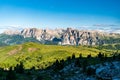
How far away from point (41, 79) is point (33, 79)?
5996mm

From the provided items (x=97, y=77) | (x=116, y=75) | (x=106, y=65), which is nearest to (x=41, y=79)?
(x=97, y=77)

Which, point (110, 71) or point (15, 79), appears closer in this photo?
point (15, 79)

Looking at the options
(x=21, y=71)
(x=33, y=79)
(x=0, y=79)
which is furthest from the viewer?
(x=21, y=71)

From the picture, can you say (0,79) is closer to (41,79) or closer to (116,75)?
(41,79)

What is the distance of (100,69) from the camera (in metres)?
178

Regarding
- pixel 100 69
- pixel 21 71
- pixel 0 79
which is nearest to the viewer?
pixel 0 79

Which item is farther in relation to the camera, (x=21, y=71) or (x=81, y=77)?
(x=21, y=71)

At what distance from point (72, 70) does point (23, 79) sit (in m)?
57.9

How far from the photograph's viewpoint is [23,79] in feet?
491

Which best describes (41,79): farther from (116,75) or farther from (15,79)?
(116,75)

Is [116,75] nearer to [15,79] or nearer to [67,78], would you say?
[67,78]

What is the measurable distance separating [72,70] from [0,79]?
71.0 meters

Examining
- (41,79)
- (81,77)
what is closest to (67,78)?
(81,77)

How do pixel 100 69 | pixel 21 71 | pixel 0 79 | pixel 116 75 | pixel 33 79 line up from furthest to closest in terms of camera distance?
pixel 21 71
pixel 100 69
pixel 116 75
pixel 33 79
pixel 0 79
